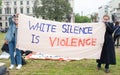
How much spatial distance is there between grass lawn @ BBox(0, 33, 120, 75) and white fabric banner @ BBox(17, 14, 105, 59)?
0.48 meters

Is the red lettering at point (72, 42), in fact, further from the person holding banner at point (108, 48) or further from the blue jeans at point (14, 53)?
the blue jeans at point (14, 53)

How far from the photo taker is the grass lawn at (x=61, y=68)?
10.5m

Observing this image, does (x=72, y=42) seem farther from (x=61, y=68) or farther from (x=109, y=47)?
(x=109, y=47)

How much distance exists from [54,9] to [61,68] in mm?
86424

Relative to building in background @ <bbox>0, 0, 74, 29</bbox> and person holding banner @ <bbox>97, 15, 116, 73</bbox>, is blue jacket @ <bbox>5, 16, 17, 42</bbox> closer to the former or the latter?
person holding banner @ <bbox>97, 15, 116, 73</bbox>

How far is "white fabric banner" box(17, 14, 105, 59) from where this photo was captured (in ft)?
36.2

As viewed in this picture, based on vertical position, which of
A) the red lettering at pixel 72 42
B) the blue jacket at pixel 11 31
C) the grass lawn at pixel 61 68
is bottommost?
the grass lawn at pixel 61 68

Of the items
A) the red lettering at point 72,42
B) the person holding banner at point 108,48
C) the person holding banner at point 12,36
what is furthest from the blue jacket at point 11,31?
the person holding banner at point 108,48

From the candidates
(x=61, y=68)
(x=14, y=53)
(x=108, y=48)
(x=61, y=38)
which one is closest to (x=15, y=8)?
(x=14, y=53)

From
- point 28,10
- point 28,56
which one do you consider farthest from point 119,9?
point 28,56

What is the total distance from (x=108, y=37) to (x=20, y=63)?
288 cm

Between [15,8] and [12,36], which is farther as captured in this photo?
[15,8]

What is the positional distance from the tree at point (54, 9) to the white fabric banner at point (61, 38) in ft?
277

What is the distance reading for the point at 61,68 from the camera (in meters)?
11.4
